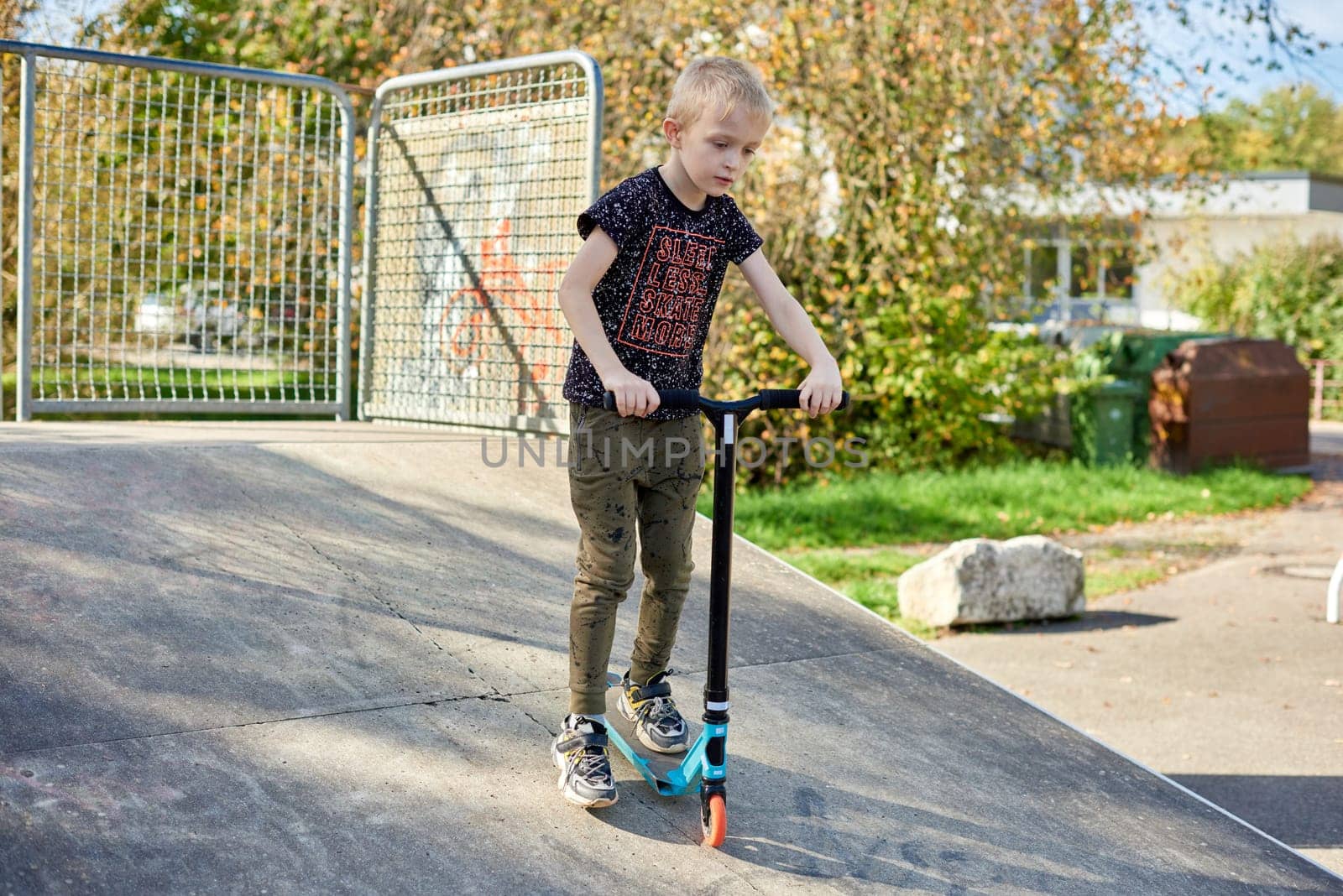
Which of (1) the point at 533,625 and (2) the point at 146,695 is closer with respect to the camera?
(2) the point at 146,695

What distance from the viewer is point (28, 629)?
11.0 feet

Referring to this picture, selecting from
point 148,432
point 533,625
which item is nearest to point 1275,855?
point 533,625

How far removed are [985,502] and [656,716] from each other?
756cm

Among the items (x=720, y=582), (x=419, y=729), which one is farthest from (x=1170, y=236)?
(x=419, y=729)

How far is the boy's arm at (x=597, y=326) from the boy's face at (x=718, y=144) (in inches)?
11.0

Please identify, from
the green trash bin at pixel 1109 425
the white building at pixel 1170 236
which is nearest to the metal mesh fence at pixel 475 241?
the white building at pixel 1170 236

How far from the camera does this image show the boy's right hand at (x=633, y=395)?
2.74 meters

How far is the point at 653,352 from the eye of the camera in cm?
311

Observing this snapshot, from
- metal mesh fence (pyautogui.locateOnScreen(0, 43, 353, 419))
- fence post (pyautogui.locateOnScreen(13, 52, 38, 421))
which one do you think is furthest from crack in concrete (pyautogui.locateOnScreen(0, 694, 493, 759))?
fence post (pyautogui.locateOnScreen(13, 52, 38, 421))

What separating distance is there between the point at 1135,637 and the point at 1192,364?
6.32m

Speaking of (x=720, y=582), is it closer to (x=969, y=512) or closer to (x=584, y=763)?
(x=584, y=763)

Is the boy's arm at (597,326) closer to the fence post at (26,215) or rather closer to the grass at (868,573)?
the fence post at (26,215)

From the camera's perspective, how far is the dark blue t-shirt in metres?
2.99

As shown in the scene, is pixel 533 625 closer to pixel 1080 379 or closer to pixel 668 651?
pixel 668 651
